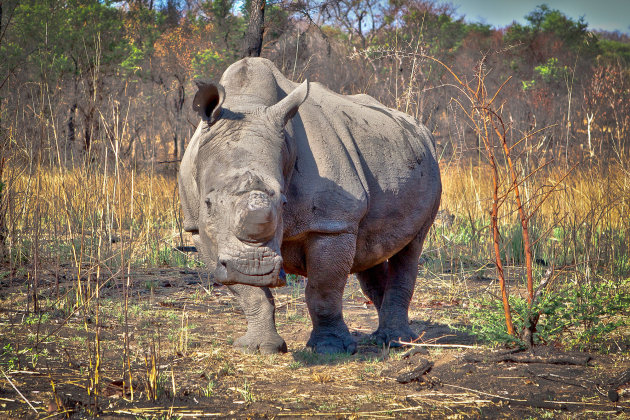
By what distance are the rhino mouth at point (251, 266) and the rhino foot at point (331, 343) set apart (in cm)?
119

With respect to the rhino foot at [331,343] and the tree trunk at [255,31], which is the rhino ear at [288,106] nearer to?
the rhino foot at [331,343]

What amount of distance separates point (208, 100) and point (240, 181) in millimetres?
719

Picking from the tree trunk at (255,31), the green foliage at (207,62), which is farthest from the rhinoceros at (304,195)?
the green foliage at (207,62)

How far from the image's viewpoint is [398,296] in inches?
211

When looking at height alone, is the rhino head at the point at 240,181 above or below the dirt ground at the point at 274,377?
above

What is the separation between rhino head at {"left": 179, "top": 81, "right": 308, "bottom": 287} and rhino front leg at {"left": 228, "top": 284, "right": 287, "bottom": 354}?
0.44m

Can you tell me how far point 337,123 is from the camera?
4.78 metres

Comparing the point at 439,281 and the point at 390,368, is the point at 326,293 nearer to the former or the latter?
the point at 390,368

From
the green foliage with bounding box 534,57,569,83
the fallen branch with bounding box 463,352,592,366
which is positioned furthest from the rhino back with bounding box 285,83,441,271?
the green foliage with bounding box 534,57,569,83

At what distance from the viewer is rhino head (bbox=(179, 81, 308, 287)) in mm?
3416

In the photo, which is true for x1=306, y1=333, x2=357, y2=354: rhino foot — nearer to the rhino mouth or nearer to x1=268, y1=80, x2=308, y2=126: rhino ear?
the rhino mouth

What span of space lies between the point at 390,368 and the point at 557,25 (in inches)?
1365

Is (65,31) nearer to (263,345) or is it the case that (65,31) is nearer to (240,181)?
(263,345)

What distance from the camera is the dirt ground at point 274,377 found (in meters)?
3.18
